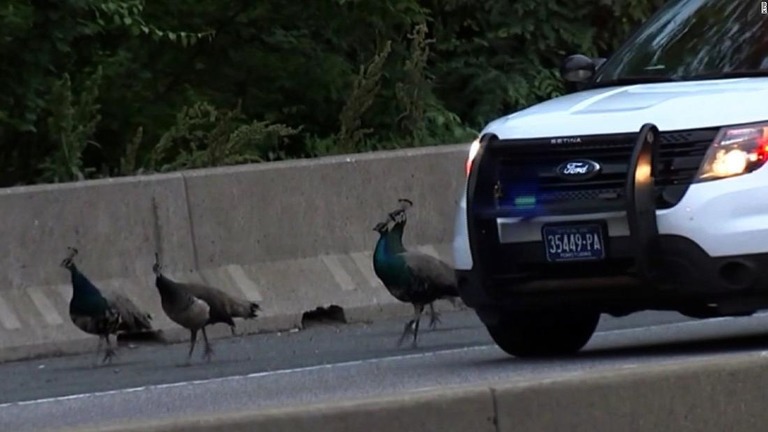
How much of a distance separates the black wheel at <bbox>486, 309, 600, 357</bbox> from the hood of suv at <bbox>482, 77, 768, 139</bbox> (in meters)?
0.98

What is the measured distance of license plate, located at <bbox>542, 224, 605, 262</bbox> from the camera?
31.8 feet

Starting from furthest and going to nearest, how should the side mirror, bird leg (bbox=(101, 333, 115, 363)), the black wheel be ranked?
bird leg (bbox=(101, 333, 115, 363))
the side mirror
the black wheel

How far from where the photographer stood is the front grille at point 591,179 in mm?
9523

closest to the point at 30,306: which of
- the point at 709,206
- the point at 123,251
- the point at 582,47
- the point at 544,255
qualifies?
the point at 123,251

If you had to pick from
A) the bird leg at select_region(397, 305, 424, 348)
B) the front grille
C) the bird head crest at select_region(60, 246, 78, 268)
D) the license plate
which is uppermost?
the front grille

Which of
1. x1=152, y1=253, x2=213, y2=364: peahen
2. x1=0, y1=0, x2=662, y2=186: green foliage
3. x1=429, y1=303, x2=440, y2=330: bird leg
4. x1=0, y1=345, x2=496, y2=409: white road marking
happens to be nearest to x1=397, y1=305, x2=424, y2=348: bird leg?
x1=429, y1=303, x2=440, y2=330: bird leg

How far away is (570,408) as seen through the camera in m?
7.04

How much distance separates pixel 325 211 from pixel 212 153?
2.33 metres

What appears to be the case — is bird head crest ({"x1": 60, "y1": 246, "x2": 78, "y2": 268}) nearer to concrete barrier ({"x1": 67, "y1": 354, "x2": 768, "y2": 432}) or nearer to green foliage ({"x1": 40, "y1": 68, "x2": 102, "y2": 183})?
green foliage ({"x1": 40, "y1": 68, "x2": 102, "y2": 183})

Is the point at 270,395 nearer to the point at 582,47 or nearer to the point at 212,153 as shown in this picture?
the point at 212,153

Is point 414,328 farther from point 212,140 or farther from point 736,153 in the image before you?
point 212,140

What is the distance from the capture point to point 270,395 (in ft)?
33.0

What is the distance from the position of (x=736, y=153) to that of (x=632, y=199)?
0.50 metres

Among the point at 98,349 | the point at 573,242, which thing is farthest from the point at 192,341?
the point at 573,242
